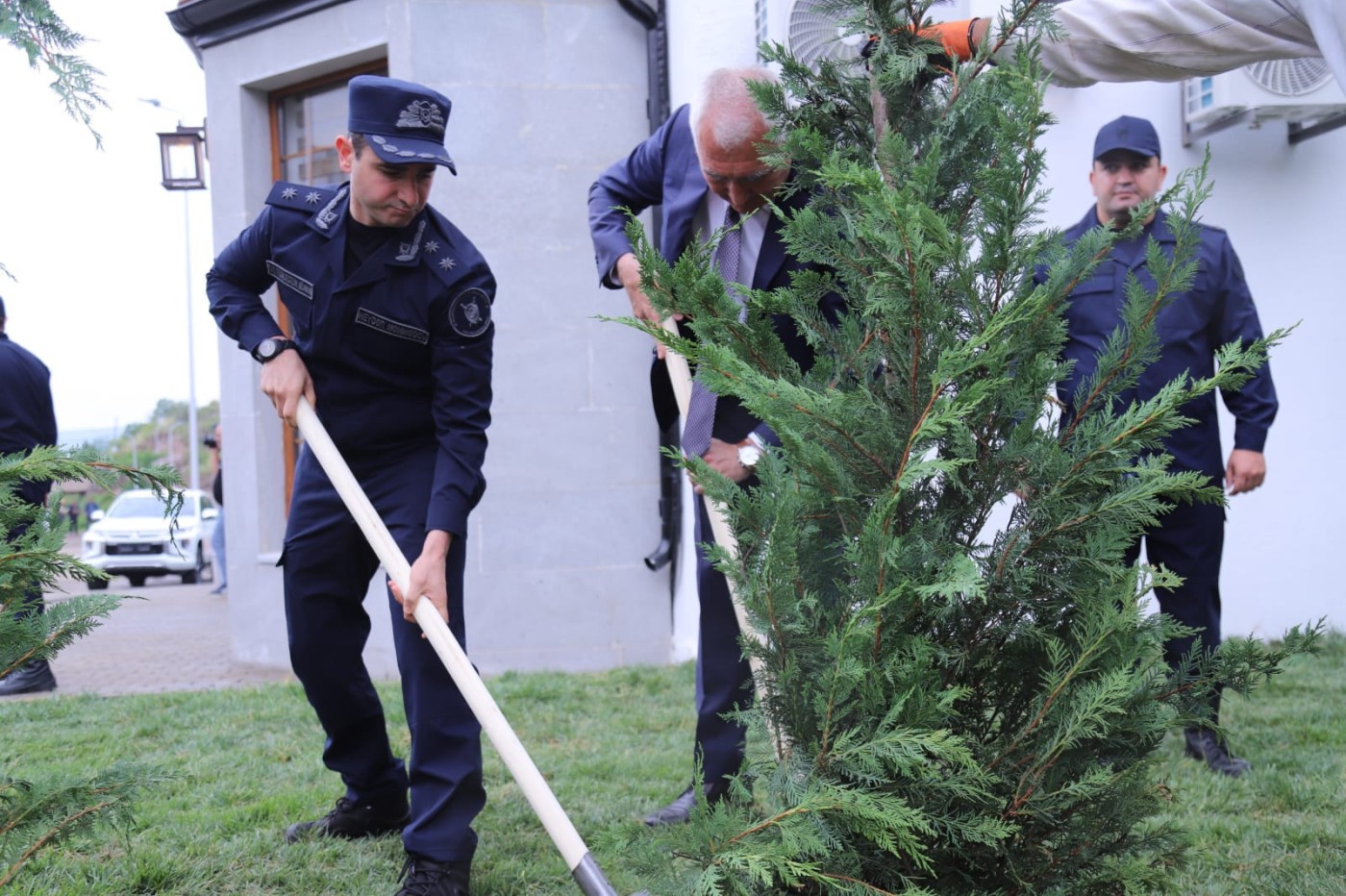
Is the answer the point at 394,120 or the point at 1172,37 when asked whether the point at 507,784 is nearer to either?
the point at 394,120

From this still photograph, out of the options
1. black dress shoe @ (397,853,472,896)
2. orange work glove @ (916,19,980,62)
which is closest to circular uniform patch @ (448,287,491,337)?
black dress shoe @ (397,853,472,896)

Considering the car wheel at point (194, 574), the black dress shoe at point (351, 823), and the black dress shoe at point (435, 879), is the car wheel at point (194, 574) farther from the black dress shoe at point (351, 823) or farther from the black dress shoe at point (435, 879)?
the black dress shoe at point (435, 879)

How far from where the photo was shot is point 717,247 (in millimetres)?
2932

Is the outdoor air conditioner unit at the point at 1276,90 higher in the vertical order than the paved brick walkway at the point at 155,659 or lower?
higher

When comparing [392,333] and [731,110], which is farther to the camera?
[392,333]

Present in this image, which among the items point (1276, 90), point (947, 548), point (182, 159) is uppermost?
point (182, 159)

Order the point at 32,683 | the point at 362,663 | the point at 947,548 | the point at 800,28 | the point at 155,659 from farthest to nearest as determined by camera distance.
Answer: the point at 155,659 < the point at 32,683 < the point at 800,28 < the point at 362,663 < the point at 947,548

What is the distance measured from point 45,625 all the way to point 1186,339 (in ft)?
11.7

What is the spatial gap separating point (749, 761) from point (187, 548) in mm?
19198

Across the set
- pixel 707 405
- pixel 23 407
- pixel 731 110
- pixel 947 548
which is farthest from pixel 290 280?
pixel 23 407

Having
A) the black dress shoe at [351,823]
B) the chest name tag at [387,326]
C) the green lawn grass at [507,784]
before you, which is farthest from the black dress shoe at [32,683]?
the chest name tag at [387,326]

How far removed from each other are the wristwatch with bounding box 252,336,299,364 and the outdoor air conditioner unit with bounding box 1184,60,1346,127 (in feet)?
15.9

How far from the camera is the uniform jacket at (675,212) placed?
10.5 ft

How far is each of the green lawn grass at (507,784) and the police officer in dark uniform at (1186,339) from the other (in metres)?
0.56
